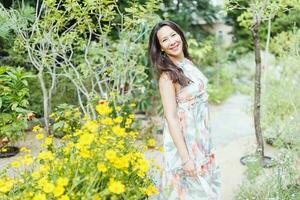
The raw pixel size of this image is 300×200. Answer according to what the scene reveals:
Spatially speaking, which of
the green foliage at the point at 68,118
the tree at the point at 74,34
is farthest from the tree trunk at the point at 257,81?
the green foliage at the point at 68,118

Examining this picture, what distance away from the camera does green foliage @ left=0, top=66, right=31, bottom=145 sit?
4641 mm

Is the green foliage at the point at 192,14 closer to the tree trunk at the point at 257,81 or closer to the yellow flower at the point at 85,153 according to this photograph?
the tree trunk at the point at 257,81

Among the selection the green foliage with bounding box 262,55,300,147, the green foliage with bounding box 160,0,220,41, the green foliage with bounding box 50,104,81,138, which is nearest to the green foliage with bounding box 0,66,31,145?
the green foliage with bounding box 50,104,81,138

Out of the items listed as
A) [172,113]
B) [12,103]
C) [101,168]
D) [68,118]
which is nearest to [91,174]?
[101,168]

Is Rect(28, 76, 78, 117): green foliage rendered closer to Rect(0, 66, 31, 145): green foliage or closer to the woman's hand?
Rect(0, 66, 31, 145): green foliage

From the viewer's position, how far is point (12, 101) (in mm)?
4684

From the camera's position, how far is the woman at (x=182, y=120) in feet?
8.25

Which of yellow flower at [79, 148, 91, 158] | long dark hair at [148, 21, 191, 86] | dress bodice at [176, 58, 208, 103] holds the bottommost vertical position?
yellow flower at [79, 148, 91, 158]

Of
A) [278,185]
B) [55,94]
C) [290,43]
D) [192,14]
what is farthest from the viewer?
[192,14]

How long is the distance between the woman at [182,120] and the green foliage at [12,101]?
7.91 feet

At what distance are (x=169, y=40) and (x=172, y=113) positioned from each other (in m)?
0.46

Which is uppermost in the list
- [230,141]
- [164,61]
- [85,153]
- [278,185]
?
[164,61]

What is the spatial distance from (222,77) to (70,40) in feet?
20.9

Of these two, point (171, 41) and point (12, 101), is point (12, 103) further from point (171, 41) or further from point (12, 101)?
point (171, 41)
